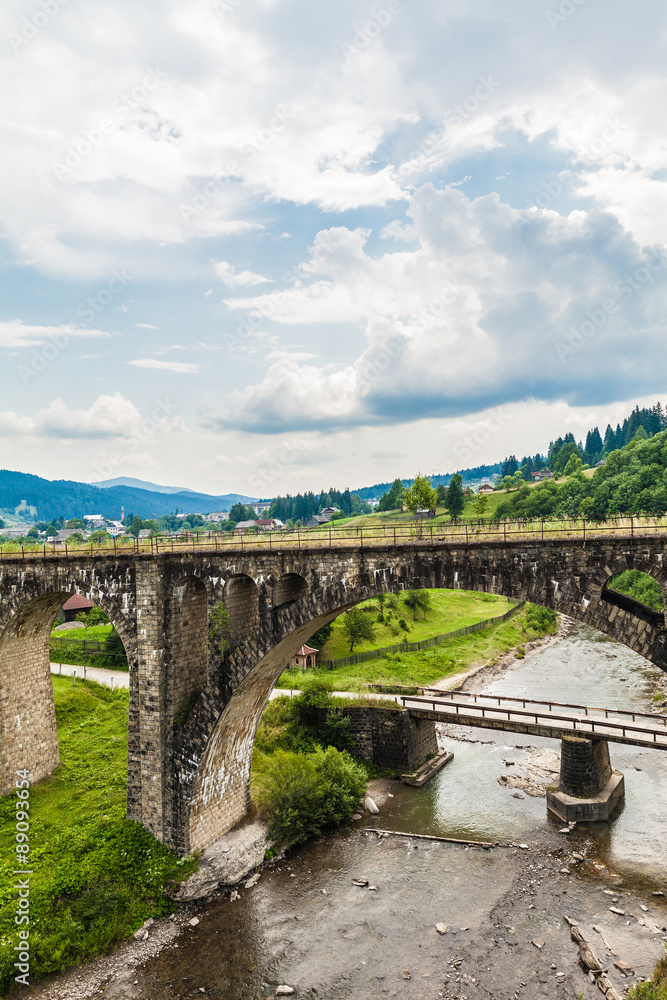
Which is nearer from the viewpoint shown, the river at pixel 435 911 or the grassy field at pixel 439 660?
the river at pixel 435 911

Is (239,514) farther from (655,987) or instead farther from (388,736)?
(655,987)

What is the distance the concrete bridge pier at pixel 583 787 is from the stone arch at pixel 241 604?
1516 cm

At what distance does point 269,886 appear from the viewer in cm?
2156

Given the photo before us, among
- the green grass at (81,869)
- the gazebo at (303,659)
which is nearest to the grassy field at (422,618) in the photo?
the gazebo at (303,659)

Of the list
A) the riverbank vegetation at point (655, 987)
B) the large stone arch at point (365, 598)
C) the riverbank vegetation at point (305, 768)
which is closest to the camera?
the riverbank vegetation at point (655, 987)

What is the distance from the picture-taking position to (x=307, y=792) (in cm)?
2492

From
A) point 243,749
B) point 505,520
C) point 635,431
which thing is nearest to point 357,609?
point 243,749

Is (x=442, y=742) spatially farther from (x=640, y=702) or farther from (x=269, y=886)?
(x=269, y=886)

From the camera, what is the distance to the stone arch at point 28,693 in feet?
82.2

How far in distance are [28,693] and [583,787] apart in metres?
25.0

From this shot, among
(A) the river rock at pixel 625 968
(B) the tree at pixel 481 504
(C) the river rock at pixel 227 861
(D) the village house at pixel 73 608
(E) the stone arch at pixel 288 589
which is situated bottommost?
(A) the river rock at pixel 625 968

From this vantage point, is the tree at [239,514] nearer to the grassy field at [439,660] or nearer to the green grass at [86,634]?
the green grass at [86,634]

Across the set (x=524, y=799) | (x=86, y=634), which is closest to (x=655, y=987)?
(x=524, y=799)

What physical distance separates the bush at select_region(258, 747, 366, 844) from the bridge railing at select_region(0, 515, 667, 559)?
11.3m
